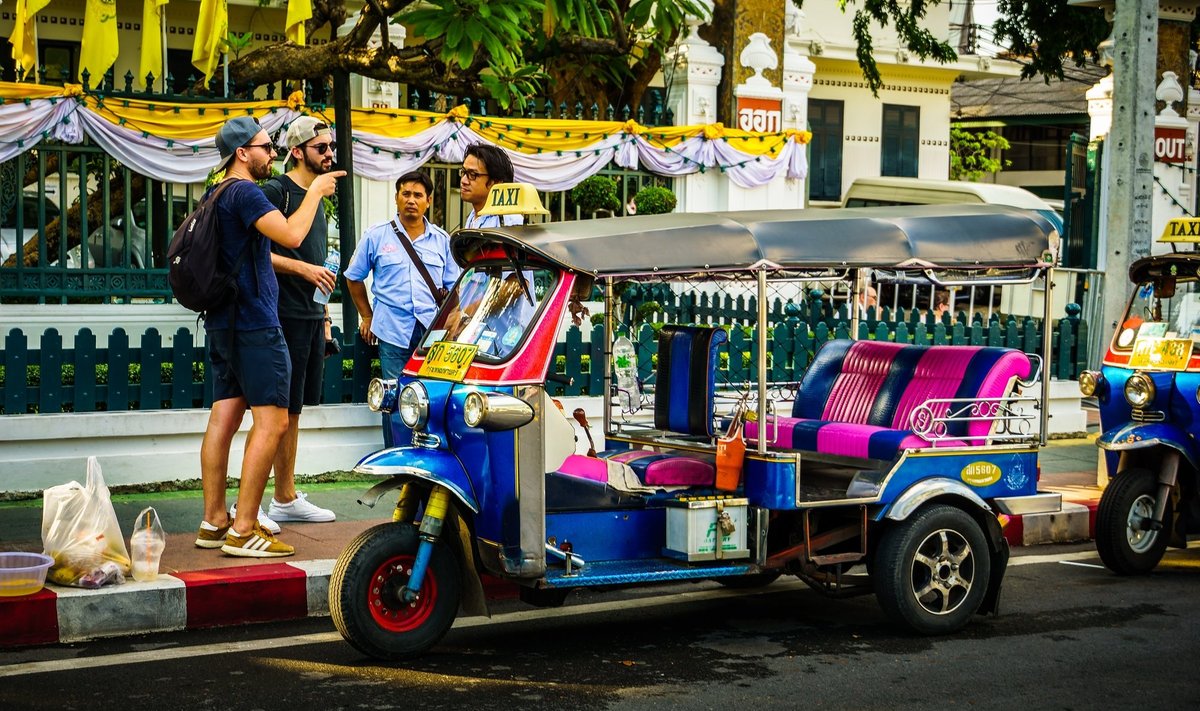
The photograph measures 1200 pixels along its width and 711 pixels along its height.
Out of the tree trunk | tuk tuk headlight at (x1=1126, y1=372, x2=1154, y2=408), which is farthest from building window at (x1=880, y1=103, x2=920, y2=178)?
tuk tuk headlight at (x1=1126, y1=372, x2=1154, y2=408)

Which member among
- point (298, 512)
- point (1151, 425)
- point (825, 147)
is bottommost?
point (298, 512)

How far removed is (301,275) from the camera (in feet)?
23.4

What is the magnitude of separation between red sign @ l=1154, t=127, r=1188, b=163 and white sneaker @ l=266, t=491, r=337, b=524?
44.6 feet

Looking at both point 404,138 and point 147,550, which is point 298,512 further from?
point 404,138

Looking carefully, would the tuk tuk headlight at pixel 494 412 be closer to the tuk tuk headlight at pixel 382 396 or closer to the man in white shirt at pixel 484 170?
the tuk tuk headlight at pixel 382 396

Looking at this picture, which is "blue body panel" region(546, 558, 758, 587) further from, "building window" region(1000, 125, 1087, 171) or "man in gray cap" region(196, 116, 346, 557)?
"building window" region(1000, 125, 1087, 171)

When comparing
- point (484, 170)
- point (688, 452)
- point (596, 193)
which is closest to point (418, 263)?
point (484, 170)

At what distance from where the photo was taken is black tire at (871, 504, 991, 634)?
6219 mm

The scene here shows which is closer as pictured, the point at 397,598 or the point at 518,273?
the point at 397,598

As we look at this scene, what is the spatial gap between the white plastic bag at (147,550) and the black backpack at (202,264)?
1.01 meters

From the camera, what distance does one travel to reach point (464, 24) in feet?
33.6

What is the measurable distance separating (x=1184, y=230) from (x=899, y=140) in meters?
22.1

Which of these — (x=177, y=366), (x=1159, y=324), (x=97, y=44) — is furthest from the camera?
(x=97, y=44)

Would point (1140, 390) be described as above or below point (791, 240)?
below
